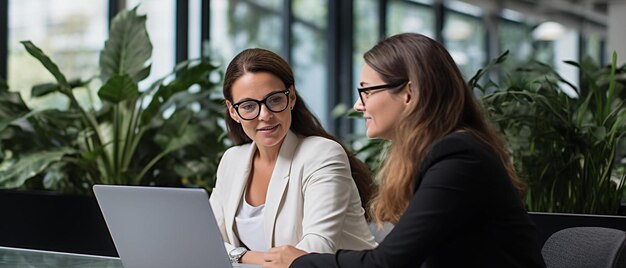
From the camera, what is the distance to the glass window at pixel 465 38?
998 cm

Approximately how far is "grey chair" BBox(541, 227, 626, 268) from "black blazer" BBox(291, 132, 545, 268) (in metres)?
0.17

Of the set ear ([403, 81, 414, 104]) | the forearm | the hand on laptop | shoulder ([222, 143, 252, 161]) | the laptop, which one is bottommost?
the forearm

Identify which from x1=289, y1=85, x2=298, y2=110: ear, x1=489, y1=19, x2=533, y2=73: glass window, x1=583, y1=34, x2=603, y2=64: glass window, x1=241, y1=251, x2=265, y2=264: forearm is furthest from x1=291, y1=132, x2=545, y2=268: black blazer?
x1=583, y1=34, x2=603, y2=64: glass window

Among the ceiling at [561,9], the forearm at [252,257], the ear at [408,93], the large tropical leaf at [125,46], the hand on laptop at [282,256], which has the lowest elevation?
the forearm at [252,257]

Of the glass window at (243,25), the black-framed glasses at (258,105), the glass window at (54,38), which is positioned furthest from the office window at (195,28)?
the black-framed glasses at (258,105)

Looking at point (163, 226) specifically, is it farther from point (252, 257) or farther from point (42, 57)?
point (42, 57)

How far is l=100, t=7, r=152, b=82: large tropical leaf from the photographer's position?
12.9ft

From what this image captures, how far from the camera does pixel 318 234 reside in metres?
2.06

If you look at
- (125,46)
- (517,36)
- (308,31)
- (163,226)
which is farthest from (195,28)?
(517,36)

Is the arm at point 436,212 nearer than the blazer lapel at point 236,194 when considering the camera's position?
Yes

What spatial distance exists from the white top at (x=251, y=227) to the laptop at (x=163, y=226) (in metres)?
0.51

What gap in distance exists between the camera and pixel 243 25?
269 inches

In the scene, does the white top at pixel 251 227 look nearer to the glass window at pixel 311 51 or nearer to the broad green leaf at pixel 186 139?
the broad green leaf at pixel 186 139

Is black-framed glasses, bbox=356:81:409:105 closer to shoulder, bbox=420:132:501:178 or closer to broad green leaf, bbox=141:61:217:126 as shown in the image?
shoulder, bbox=420:132:501:178
